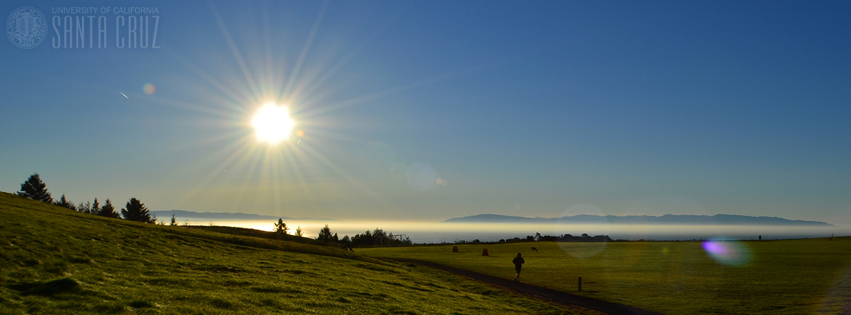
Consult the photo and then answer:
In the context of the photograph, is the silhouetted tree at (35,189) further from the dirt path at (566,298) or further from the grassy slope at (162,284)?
the dirt path at (566,298)

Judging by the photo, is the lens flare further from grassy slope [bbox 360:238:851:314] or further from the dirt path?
the dirt path

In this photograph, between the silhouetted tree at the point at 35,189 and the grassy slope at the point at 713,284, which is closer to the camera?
the grassy slope at the point at 713,284

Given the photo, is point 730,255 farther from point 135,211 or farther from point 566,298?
point 135,211

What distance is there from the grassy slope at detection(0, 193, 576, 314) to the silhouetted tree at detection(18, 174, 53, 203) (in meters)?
136

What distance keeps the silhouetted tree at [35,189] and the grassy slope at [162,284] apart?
13570 centimetres

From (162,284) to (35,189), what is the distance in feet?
535

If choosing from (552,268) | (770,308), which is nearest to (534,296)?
(770,308)

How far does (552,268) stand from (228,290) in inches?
1666

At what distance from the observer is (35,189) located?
141 metres

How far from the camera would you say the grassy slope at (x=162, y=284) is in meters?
16.4

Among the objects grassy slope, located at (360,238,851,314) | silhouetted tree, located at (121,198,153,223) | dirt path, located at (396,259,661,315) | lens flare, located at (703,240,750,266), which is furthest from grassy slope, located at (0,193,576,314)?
silhouetted tree, located at (121,198,153,223)

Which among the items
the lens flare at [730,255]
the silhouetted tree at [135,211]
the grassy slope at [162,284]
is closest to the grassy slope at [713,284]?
the lens flare at [730,255]

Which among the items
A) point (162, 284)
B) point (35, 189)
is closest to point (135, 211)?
point (35, 189)

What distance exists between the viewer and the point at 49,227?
31516mm
